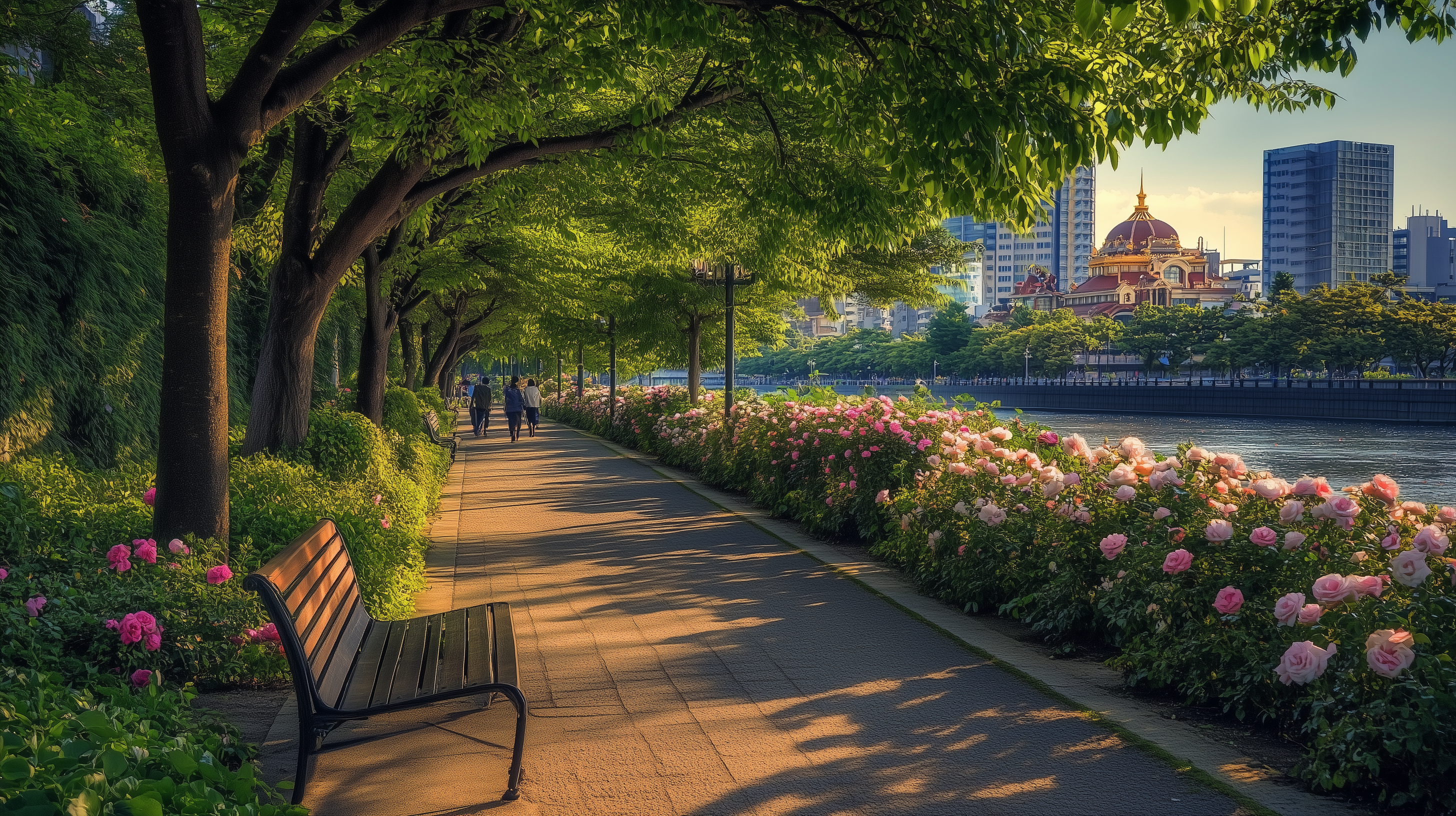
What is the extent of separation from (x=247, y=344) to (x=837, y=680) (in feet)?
45.4

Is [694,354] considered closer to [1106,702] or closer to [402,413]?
[402,413]

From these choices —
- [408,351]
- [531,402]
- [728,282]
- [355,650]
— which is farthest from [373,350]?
[531,402]

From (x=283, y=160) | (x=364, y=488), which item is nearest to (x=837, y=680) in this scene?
(x=364, y=488)

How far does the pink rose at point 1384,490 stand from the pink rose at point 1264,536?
50 centimetres

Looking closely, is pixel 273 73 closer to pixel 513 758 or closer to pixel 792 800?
pixel 513 758

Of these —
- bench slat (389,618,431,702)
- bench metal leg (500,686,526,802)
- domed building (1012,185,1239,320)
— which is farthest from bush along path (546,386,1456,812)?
domed building (1012,185,1239,320)

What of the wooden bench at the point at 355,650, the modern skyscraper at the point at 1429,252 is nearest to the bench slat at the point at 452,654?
the wooden bench at the point at 355,650

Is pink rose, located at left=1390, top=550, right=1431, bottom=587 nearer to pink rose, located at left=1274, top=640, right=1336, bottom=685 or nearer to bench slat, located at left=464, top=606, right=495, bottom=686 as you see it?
pink rose, located at left=1274, top=640, right=1336, bottom=685

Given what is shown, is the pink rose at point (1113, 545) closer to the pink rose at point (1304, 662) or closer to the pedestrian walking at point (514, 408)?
the pink rose at point (1304, 662)

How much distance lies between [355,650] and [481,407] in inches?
1125

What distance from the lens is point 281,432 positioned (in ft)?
32.5

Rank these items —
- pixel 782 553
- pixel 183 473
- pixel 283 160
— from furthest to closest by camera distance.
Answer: pixel 283 160
pixel 782 553
pixel 183 473

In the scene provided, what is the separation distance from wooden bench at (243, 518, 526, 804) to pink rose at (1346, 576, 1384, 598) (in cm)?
333

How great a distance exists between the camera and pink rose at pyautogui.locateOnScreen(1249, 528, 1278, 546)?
197 inches
